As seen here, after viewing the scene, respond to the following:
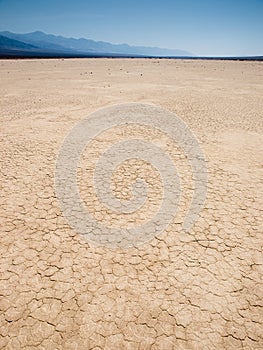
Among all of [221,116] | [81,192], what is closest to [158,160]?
[81,192]

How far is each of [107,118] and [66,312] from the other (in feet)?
29.4

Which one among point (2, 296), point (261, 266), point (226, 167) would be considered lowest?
point (2, 296)

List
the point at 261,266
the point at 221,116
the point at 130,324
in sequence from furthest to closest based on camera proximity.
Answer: the point at 221,116 < the point at 261,266 < the point at 130,324

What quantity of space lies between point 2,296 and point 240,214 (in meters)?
4.50

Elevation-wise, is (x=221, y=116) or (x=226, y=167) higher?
(x=221, y=116)

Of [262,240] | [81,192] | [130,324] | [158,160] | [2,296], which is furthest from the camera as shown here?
[158,160]

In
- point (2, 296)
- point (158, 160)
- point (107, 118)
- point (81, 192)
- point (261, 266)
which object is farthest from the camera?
point (107, 118)

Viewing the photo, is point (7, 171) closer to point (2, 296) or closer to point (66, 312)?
point (2, 296)

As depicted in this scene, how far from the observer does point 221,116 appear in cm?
1202

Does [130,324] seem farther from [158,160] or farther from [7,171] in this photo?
[7,171]

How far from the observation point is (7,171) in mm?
6590

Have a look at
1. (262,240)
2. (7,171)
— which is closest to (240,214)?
(262,240)

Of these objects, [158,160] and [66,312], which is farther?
[158,160]

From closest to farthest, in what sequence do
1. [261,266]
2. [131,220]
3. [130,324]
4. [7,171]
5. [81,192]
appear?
A: [130,324] < [261,266] < [131,220] < [81,192] < [7,171]
